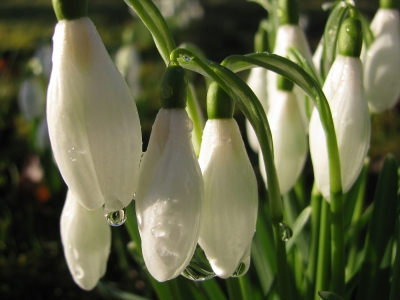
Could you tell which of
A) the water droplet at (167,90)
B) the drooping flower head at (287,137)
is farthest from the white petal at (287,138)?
the water droplet at (167,90)

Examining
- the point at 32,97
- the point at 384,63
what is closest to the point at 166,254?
the point at 384,63

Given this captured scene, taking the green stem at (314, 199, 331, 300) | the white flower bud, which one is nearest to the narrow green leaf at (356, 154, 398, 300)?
the green stem at (314, 199, 331, 300)

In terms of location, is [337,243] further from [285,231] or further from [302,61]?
[302,61]

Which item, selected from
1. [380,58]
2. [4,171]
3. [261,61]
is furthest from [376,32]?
[4,171]

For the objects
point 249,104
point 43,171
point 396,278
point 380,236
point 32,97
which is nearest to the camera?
point 249,104

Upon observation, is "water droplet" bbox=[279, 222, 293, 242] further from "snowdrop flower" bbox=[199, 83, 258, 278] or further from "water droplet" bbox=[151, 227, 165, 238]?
"water droplet" bbox=[151, 227, 165, 238]

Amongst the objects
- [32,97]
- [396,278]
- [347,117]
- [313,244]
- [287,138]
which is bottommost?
[32,97]
